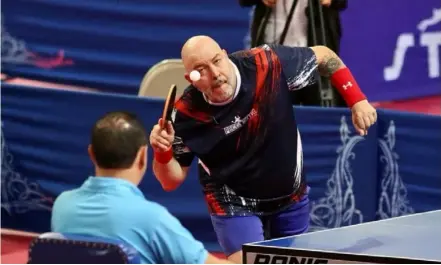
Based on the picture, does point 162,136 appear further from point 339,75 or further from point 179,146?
point 339,75

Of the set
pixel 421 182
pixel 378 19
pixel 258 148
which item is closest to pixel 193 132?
pixel 258 148

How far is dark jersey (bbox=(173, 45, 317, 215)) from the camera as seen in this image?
3.93 m

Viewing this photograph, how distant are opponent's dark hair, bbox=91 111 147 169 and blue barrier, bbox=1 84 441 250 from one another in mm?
2517

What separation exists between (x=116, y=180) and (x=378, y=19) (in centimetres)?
475

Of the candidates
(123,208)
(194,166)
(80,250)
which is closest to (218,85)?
(123,208)

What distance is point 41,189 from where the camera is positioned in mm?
6398

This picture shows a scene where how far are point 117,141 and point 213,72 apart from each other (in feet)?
2.53

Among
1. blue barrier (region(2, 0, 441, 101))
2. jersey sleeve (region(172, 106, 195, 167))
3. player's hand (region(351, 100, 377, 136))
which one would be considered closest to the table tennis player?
jersey sleeve (region(172, 106, 195, 167))

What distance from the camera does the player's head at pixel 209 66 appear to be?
3.77m

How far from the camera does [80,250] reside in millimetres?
2900

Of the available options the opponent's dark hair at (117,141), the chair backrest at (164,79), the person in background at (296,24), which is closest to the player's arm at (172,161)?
the opponent's dark hair at (117,141)

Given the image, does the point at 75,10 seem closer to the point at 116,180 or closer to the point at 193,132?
the point at 193,132

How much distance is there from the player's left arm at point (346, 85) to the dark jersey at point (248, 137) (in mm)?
177

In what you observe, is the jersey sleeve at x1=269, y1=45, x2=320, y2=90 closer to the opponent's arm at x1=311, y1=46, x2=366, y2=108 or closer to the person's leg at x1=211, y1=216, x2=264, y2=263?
the opponent's arm at x1=311, y1=46, x2=366, y2=108
